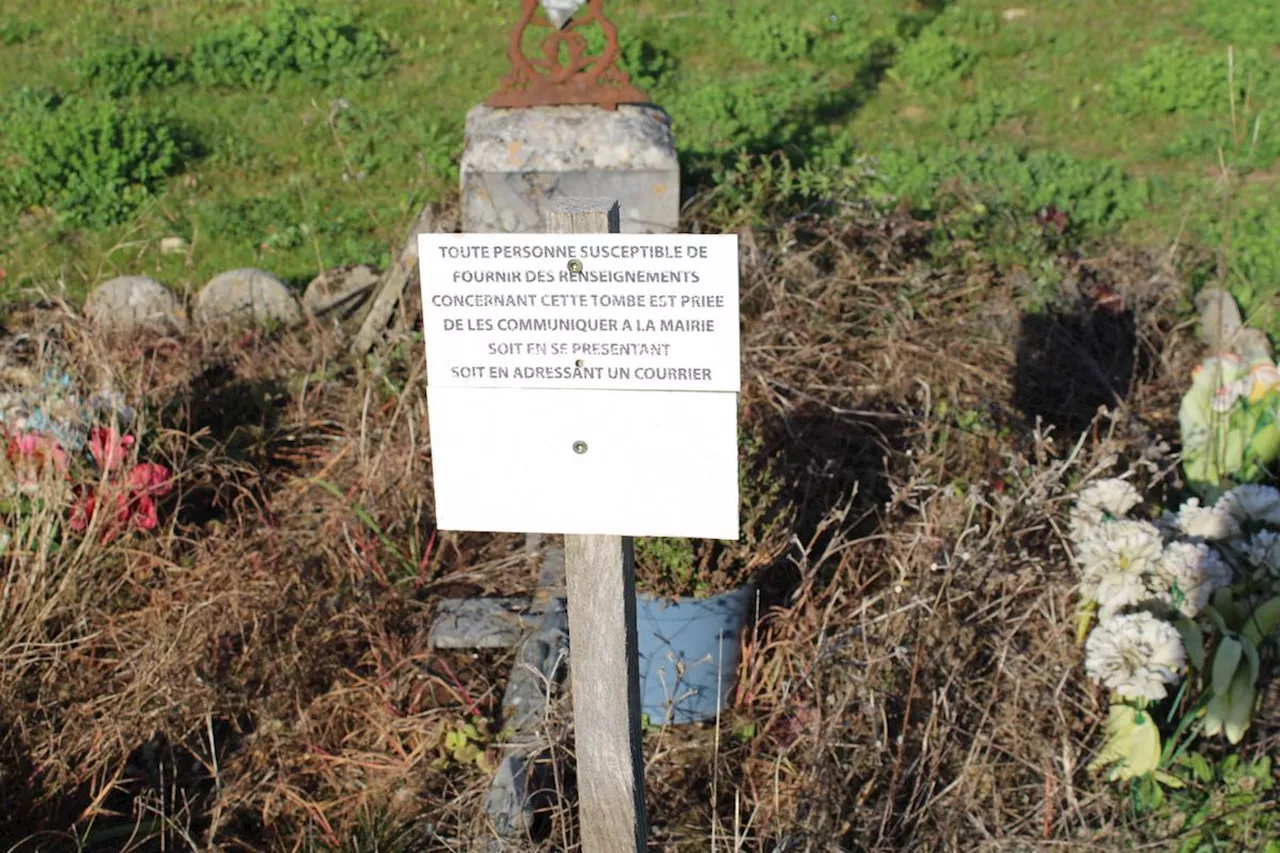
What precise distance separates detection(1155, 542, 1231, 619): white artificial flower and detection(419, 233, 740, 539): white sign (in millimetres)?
1470

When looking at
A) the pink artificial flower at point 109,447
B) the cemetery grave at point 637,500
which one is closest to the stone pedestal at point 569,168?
the cemetery grave at point 637,500

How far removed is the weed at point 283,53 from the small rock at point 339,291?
251 cm

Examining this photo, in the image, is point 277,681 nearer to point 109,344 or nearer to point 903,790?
point 903,790

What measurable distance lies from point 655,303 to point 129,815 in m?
2.04

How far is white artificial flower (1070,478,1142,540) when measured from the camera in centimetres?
321

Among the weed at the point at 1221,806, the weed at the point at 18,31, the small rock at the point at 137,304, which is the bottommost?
the weed at the point at 1221,806

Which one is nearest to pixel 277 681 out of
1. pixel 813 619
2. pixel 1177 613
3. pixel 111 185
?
pixel 813 619

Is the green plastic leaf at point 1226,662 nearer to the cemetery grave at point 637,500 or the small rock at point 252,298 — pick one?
the cemetery grave at point 637,500

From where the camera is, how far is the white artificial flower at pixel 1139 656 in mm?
2916

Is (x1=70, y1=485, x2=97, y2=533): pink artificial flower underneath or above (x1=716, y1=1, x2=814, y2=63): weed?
underneath

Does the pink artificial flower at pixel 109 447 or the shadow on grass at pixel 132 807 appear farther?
Result: the pink artificial flower at pixel 109 447

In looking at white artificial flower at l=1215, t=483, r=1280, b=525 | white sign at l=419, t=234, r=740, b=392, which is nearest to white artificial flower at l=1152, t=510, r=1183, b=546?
white artificial flower at l=1215, t=483, r=1280, b=525

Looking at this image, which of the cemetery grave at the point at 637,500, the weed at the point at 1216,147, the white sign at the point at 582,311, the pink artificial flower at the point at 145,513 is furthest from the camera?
the weed at the point at 1216,147

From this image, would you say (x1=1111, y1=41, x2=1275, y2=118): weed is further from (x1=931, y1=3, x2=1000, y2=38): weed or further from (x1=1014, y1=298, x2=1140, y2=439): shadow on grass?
(x1=1014, y1=298, x2=1140, y2=439): shadow on grass
